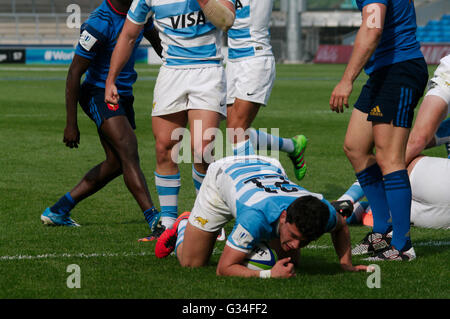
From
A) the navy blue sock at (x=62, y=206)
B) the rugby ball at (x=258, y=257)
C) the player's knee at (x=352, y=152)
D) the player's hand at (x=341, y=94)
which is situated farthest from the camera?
the navy blue sock at (x=62, y=206)

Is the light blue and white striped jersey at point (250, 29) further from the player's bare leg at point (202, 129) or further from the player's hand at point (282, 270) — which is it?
the player's hand at point (282, 270)

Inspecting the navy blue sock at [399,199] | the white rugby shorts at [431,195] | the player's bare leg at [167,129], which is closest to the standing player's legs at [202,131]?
the player's bare leg at [167,129]

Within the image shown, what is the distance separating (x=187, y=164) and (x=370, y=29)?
572 cm

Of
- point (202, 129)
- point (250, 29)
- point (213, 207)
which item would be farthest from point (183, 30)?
point (250, 29)

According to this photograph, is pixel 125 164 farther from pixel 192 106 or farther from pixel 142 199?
pixel 192 106

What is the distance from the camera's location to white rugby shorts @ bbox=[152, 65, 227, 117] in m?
5.94

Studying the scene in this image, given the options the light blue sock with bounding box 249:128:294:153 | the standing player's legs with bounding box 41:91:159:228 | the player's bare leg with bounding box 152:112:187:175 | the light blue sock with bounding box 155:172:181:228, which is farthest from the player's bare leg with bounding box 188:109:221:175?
the light blue sock with bounding box 249:128:294:153

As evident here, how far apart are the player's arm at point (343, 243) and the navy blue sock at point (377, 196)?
830mm

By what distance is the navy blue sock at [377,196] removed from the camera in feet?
18.7

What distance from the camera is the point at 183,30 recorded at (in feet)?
19.5

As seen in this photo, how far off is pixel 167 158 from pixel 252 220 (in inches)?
73.2

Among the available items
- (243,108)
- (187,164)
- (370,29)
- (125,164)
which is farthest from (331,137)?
(370,29)

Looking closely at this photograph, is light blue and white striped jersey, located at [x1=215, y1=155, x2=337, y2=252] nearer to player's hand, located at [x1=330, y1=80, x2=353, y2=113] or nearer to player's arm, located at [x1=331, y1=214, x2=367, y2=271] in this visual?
player's arm, located at [x1=331, y1=214, x2=367, y2=271]

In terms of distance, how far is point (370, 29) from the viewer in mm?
5117
